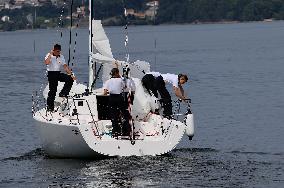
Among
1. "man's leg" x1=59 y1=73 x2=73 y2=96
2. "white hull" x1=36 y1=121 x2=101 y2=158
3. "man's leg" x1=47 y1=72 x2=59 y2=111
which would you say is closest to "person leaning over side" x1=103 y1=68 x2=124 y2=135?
"white hull" x1=36 y1=121 x2=101 y2=158

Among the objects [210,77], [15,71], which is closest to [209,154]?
[210,77]

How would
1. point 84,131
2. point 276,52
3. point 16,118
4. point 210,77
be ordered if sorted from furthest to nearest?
point 276,52
point 210,77
point 16,118
point 84,131

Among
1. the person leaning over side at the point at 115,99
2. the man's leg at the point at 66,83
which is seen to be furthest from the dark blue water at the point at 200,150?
the man's leg at the point at 66,83

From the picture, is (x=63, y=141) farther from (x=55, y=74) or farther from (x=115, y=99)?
(x=55, y=74)

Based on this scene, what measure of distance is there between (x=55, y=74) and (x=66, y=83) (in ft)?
1.59

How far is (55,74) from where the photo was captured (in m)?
30.5

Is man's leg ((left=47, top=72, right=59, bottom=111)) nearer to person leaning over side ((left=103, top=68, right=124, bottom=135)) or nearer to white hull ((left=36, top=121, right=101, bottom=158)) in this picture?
white hull ((left=36, top=121, right=101, bottom=158))

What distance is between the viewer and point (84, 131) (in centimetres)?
2803

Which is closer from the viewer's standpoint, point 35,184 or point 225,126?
point 35,184

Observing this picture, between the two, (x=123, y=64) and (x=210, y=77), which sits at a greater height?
(x=123, y=64)

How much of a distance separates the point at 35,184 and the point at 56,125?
8.94 feet

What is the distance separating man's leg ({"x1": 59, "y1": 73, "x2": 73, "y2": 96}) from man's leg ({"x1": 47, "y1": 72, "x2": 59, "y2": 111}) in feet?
0.62

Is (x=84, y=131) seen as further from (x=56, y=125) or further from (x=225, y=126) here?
(x=225, y=126)

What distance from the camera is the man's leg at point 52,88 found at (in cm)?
3053
